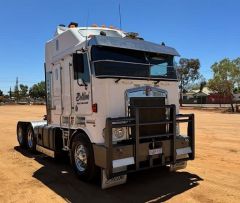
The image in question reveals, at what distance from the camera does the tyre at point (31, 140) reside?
11.6 meters

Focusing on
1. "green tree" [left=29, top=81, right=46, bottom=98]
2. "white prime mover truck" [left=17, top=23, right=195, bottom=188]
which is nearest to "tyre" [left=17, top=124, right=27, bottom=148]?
"white prime mover truck" [left=17, top=23, right=195, bottom=188]

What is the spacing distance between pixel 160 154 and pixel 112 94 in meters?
1.67

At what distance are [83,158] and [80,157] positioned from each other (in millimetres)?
151

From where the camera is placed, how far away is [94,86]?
7402 millimetres

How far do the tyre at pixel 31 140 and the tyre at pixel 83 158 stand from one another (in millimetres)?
3808

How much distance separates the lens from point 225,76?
49.4 metres

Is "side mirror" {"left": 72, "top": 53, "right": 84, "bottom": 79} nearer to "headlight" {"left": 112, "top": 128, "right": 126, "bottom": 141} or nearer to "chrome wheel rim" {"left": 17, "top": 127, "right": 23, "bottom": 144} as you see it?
"headlight" {"left": 112, "top": 128, "right": 126, "bottom": 141}

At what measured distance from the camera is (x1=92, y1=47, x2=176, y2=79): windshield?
24.0 ft

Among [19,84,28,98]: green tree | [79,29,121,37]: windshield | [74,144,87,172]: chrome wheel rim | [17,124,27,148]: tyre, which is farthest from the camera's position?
[19,84,28,98]: green tree

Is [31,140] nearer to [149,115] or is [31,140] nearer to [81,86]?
[81,86]

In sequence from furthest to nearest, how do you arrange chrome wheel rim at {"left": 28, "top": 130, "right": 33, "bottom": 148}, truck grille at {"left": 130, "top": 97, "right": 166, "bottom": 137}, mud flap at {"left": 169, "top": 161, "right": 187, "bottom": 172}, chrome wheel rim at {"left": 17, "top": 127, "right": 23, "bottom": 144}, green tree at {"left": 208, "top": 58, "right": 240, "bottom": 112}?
1. green tree at {"left": 208, "top": 58, "right": 240, "bottom": 112}
2. chrome wheel rim at {"left": 17, "top": 127, "right": 23, "bottom": 144}
3. chrome wheel rim at {"left": 28, "top": 130, "right": 33, "bottom": 148}
4. mud flap at {"left": 169, "top": 161, "right": 187, "bottom": 172}
5. truck grille at {"left": 130, "top": 97, "right": 166, "bottom": 137}

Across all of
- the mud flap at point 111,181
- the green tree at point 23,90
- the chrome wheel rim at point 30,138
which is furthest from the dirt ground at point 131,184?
the green tree at point 23,90

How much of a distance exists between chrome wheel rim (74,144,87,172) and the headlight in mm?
945

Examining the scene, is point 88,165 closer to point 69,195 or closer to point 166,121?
point 69,195
